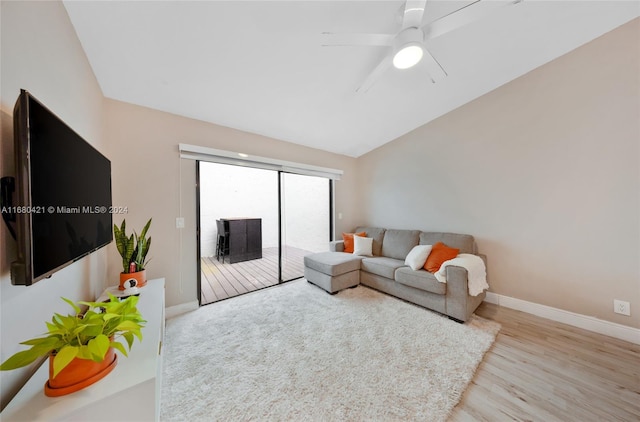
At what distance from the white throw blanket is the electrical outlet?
1.00m

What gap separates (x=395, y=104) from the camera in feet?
9.19

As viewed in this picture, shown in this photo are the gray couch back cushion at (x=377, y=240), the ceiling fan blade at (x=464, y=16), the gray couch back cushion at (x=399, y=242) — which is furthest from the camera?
the gray couch back cushion at (x=377, y=240)

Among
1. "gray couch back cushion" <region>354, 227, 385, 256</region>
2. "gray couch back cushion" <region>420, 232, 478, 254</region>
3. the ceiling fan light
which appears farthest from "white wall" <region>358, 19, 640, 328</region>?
the ceiling fan light

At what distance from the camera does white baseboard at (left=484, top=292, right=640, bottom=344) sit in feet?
6.25

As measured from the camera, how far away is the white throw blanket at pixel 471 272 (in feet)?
7.16

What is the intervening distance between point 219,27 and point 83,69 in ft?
3.52

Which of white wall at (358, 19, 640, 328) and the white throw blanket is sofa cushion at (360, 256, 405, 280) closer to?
the white throw blanket

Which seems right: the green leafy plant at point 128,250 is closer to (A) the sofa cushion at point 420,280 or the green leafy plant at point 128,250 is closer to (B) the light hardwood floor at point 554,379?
(B) the light hardwood floor at point 554,379

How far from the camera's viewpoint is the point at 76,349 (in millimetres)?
699

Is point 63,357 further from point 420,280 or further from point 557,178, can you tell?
point 557,178

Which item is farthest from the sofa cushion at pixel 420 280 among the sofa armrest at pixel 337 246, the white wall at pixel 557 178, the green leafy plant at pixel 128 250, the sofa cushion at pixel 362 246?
the green leafy plant at pixel 128 250

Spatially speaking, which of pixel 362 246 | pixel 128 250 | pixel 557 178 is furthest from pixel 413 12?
pixel 128 250

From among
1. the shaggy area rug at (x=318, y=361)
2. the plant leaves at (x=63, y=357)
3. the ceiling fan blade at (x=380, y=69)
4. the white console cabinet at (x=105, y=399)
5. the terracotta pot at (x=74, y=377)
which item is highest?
the ceiling fan blade at (x=380, y=69)

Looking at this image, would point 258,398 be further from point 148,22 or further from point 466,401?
point 148,22
